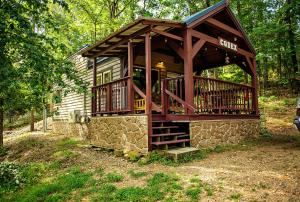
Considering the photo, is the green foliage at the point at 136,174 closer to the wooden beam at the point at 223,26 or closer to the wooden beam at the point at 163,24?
the wooden beam at the point at 163,24

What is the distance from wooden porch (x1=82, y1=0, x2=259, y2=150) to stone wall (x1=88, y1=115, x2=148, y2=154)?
10.3 inches

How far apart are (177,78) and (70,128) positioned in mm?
9226

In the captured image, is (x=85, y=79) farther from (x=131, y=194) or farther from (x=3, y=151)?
(x=131, y=194)

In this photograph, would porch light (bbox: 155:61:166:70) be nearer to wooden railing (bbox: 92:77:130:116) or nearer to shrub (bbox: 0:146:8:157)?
wooden railing (bbox: 92:77:130:116)

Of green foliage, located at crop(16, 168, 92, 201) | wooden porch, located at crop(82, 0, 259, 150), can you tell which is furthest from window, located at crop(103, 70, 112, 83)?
green foliage, located at crop(16, 168, 92, 201)

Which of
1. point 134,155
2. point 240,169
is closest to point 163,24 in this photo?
point 134,155

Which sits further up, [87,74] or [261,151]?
[87,74]

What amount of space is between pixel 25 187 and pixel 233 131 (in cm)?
693

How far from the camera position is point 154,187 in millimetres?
4613

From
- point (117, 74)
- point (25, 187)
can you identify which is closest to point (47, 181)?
point (25, 187)

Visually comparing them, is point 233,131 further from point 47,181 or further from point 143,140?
point 47,181

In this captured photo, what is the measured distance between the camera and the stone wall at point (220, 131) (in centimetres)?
779

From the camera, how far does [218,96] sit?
29.9 feet

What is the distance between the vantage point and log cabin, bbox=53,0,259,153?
7582 mm
